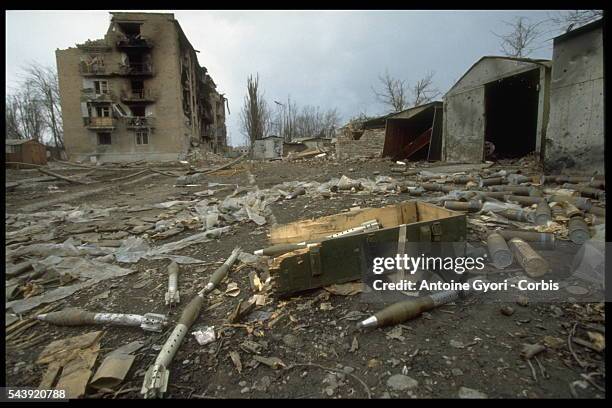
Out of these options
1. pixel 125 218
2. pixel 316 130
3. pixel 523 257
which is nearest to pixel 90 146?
pixel 125 218

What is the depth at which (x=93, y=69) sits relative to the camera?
25.1 m

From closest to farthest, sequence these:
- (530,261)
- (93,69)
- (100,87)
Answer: (530,261), (93,69), (100,87)

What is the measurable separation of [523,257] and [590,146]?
18.3 ft

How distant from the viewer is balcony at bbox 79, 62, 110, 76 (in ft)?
81.7

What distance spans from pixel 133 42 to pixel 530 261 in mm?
32370

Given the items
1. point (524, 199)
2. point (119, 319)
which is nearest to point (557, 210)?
point (524, 199)

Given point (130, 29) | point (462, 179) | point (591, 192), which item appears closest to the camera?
point (591, 192)

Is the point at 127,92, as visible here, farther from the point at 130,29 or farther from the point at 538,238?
the point at 538,238

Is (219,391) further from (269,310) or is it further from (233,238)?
(233,238)

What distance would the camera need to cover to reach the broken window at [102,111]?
1018 inches

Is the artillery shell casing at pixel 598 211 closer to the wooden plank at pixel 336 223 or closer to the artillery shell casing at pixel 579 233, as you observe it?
the artillery shell casing at pixel 579 233

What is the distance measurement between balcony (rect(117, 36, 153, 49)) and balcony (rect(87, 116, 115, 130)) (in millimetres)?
6704

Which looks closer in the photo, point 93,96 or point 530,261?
point 530,261

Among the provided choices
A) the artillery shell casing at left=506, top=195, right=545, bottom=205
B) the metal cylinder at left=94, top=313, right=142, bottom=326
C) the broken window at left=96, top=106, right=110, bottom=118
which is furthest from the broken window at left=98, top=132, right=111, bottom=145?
the artillery shell casing at left=506, top=195, right=545, bottom=205
